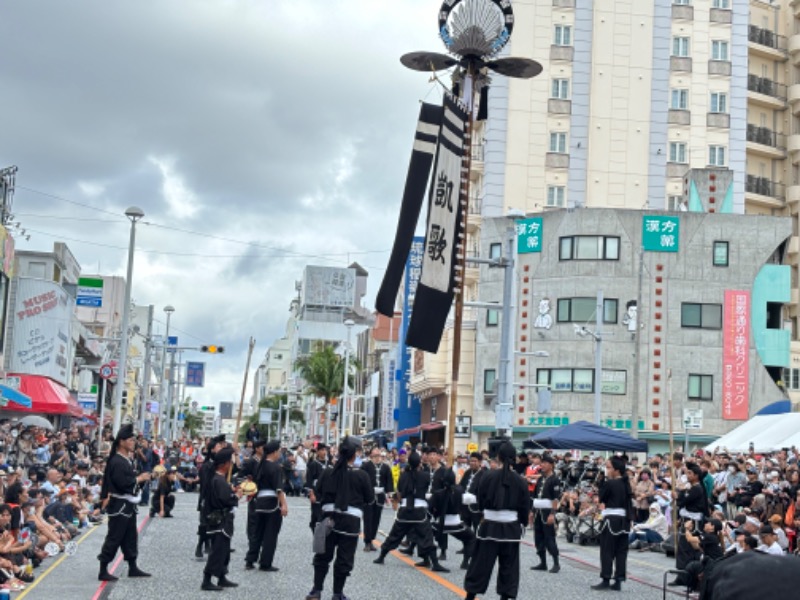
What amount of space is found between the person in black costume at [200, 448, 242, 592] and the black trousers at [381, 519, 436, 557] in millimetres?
3616

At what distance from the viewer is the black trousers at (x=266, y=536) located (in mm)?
16906

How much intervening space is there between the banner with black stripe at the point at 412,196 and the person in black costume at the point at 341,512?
23.1ft

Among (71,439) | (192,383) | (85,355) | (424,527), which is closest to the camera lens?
(424,527)

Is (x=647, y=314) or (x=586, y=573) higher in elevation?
(x=647, y=314)

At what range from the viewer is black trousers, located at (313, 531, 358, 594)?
13.8 meters

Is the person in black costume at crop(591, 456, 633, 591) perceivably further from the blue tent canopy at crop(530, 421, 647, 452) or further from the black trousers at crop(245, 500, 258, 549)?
the blue tent canopy at crop(530, 421, 647, 452)

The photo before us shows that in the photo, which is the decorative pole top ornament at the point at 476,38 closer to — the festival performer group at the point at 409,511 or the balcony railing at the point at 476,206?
the festival performer group at the point at 409,511

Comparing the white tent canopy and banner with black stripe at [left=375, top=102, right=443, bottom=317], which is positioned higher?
banner with black stripe at [left=375, top=102, right=443, bottom=317]

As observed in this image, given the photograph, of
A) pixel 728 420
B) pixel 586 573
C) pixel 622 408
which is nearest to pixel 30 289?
pixel 622 408

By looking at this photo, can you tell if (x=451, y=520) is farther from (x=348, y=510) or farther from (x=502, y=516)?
(x=502, y=516)

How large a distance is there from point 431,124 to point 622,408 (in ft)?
105

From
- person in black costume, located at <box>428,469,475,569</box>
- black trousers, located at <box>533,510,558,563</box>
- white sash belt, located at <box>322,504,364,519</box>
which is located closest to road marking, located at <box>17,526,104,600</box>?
white sash belt, located at <box>322,504,364,519</box>

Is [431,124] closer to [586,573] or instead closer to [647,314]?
[586,573]

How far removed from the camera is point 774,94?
64812mm
